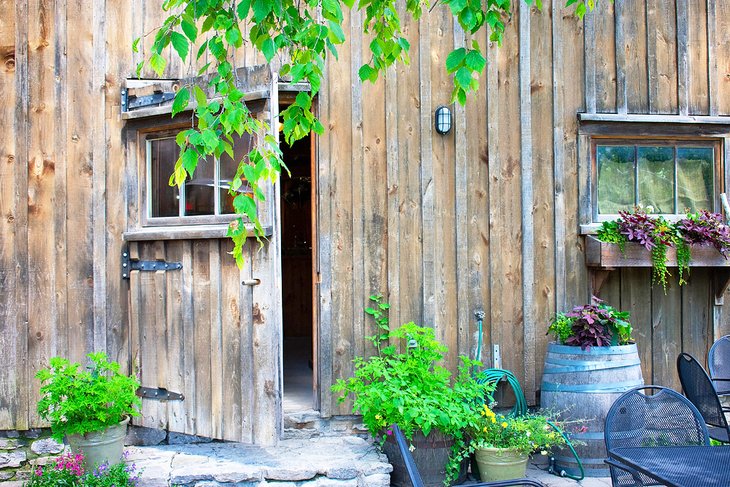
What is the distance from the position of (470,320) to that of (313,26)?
2.54 metres

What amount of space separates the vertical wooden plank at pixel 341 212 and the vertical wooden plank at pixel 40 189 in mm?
1840

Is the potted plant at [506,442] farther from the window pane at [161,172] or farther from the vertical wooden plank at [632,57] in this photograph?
the window pane at [161,172]

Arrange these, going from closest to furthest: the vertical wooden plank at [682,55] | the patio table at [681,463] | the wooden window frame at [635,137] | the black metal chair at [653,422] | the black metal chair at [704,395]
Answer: the patio table at [681,463] → the black metal chair at [653,422] → the black metal chair at [704,395] → the wooden window frame at [635,137] → the vertical wooden plank at [682,55]

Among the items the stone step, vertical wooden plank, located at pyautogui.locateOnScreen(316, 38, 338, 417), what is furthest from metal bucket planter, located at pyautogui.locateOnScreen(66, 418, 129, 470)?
vertical wooden plank, located at pyautogui.locateOnScreen(316, 38, 338, 417)

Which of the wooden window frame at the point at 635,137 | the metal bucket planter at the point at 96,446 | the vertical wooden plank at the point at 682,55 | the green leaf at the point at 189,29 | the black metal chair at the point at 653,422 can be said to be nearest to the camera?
the green leaf at the point at 189,29

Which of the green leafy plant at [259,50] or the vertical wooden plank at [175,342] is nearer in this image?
A: the green leafy plant at [259,50]

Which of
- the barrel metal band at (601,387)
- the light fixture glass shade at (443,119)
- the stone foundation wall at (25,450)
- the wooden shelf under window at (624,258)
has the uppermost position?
the light fixture glass shade at (443,119)

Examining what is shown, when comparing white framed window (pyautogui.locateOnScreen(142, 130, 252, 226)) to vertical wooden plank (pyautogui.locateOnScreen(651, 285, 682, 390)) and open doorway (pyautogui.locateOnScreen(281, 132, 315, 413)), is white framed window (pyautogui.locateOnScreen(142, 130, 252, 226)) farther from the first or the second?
open doorway (pyautogui.locateOnScreen(281, 132, 315, 413))

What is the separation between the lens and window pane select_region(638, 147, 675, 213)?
4.84 meters

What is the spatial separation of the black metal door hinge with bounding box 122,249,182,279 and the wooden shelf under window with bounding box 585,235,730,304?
109 inches

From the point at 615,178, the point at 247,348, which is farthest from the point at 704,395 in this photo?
the point at 247,348

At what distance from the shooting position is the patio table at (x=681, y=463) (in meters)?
2.24

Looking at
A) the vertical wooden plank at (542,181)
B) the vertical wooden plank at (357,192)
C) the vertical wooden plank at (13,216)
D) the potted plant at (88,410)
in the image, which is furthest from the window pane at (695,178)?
the vertical wooden plank at (13,216)

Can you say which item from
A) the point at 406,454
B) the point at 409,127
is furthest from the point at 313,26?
the point at 409,127
